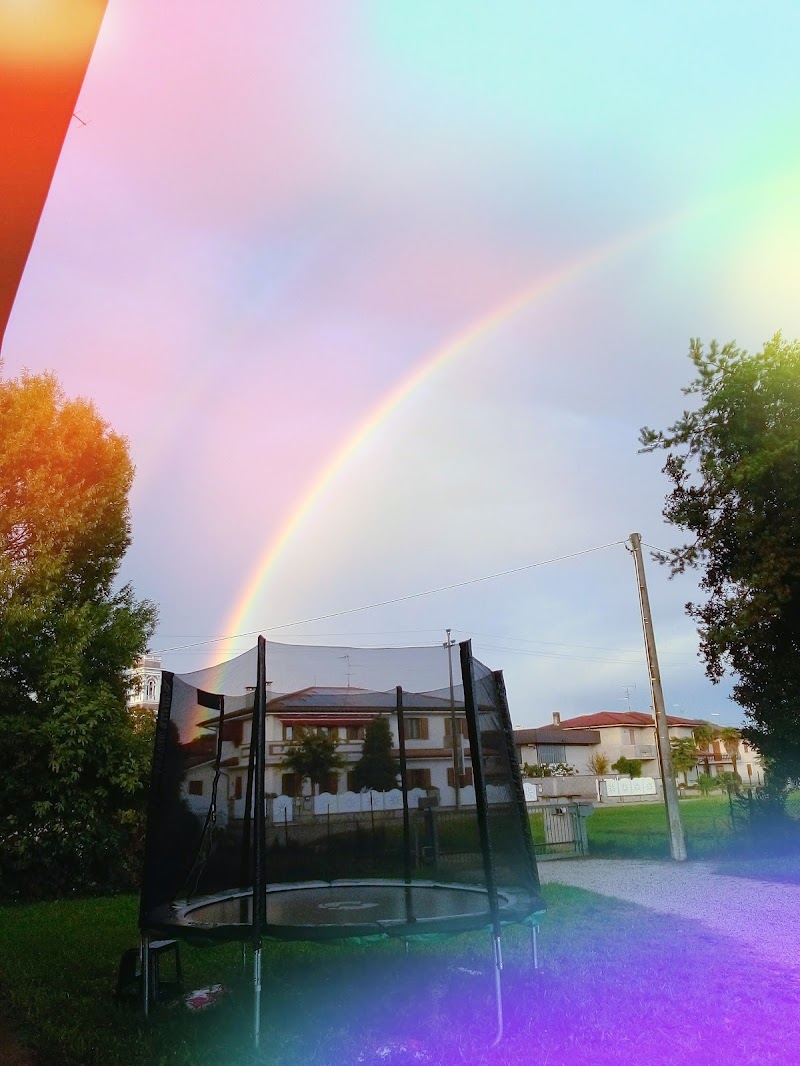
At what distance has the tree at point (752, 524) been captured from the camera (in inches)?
466

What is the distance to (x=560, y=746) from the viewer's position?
53.1m

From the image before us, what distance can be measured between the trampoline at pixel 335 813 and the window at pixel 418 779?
15 millimetres

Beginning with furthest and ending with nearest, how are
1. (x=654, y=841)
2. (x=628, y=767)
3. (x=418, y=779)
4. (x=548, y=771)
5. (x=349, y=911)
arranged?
(x=628, y=767), (x=548, y=771), (x=654, y=841), (x=418, y=779), (x=349, y=911)

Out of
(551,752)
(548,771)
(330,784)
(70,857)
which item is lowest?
(70,857)

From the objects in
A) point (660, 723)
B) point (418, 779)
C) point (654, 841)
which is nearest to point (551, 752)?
point (654, 841)

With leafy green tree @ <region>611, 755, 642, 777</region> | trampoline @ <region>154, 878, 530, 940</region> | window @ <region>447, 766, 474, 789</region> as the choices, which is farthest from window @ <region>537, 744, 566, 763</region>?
window @ <region>447, 766, 474, 789</region>

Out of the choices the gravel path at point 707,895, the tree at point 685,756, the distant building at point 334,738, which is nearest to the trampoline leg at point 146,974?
the distant building at point 334,738

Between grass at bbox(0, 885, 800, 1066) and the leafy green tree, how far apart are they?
1841 inches

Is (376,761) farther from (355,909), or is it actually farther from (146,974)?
(146,974)

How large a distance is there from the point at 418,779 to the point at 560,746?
49.2 metres

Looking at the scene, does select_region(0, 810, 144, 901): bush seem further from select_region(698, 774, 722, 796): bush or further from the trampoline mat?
select_region(698, 774, 722, 796): bush

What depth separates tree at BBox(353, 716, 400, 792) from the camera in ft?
21.5

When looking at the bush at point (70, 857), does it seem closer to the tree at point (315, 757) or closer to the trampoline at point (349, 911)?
the trampoline at point (349, 911)

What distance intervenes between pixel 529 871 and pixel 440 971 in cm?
96
